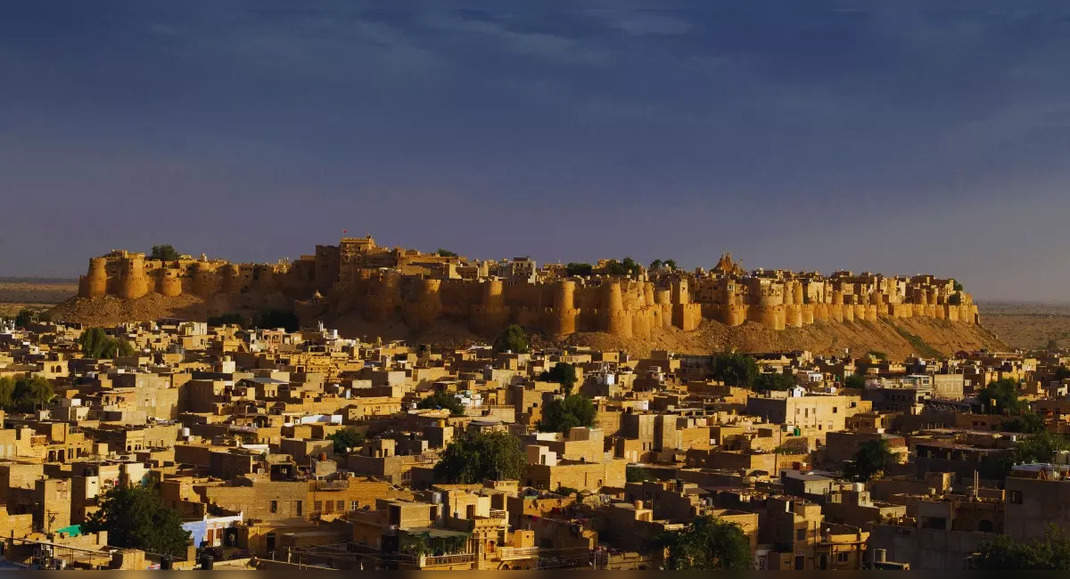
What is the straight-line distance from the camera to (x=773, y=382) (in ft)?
171

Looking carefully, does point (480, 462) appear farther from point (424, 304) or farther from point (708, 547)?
point (424, 304)

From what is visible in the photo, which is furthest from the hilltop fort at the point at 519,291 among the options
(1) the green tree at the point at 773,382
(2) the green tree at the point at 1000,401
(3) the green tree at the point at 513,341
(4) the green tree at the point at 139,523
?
(4) the green tree at the point at 139,523

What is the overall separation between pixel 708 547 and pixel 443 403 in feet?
56.0

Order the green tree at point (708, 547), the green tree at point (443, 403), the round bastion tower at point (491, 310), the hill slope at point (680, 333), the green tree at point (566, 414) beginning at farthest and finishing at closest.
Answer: the round bastion tower at point (491, 310) → the hill slope at point (680, 333) → the green tree at point (443, 403) → the green tree at point (566, 414) → the green tree at point (708, 547)

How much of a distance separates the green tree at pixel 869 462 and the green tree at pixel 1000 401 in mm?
9524

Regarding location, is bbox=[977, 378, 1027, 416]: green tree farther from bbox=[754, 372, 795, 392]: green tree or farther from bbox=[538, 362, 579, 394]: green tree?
bbox=[538, 362, 579, 394]: green tree

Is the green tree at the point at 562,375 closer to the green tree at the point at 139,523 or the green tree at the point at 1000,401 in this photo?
the green tree at the point at 1000,401

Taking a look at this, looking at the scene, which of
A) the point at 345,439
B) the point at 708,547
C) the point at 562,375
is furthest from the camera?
the point at 562,375

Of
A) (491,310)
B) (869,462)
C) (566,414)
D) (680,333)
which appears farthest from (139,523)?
(680,333)

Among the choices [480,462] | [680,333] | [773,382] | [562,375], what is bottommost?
[480,462]

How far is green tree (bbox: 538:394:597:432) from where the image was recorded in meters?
37.8

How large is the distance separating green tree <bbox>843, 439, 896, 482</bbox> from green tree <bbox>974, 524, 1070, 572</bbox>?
10381 millimetres

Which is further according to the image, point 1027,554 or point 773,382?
point 773,382

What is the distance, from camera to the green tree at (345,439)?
33200 millimetres
